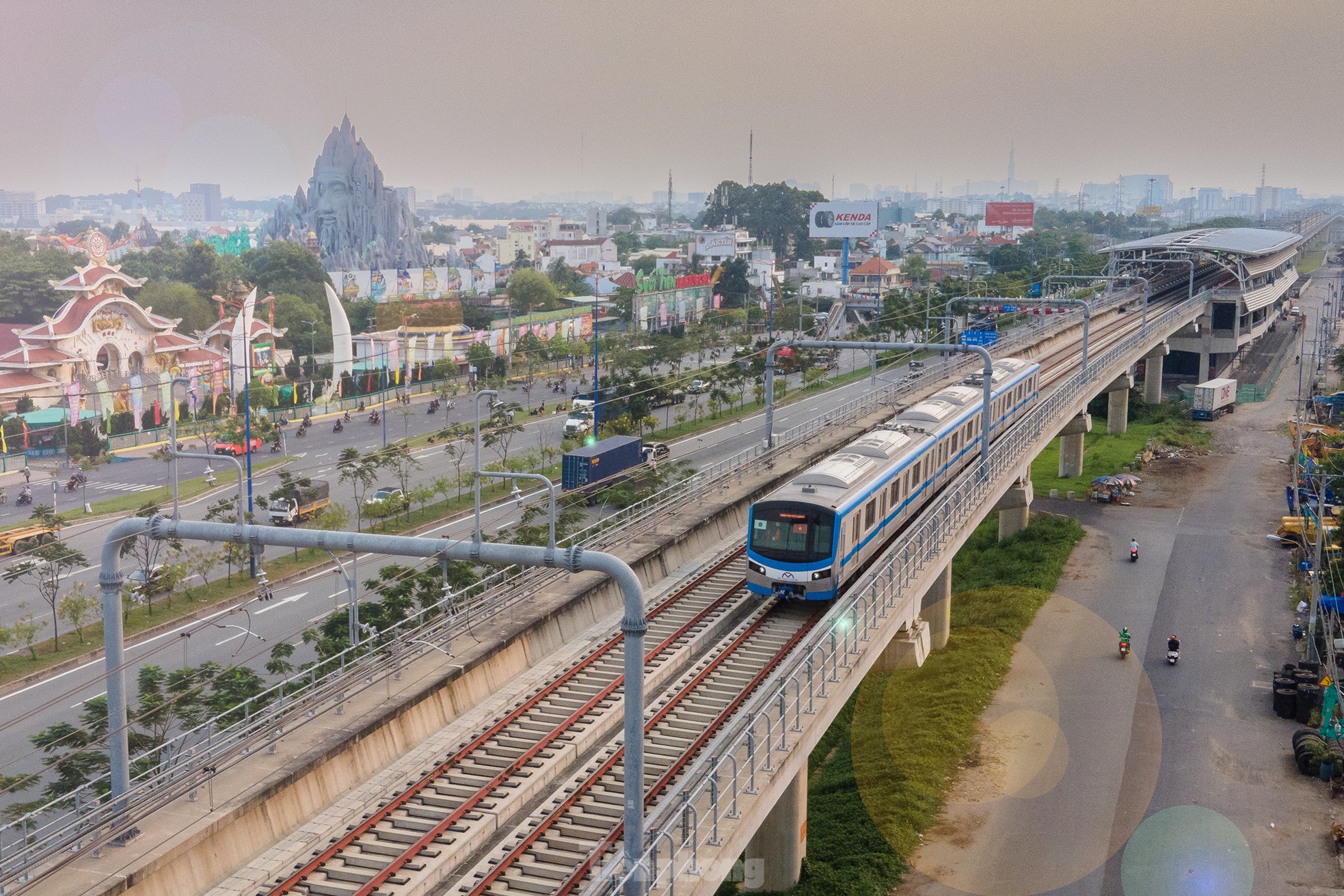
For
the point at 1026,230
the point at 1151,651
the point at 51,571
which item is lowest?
the point at 1151,651

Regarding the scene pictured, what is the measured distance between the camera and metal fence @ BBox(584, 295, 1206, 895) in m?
13.0

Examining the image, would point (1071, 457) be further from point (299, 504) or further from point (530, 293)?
point (530, 293)

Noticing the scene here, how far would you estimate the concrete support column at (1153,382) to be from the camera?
70.6m

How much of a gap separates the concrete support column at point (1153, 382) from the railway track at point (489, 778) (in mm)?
55799

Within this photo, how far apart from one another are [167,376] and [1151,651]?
46.5 metres

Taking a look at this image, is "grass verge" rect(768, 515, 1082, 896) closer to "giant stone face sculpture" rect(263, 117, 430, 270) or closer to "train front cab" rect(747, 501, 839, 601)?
"train front cab" rect(747, 501, 839, 601)

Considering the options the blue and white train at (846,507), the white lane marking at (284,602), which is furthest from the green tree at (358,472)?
the blue and white train at (846,507)

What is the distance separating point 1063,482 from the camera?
5206cm

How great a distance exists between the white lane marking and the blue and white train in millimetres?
15958

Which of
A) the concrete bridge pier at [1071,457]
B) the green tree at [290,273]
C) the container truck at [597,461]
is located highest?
the green tree at [290,273]

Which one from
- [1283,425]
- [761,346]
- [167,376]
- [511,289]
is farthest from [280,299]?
[1283,425]

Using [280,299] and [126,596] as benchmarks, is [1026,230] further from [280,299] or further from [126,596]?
[126,596]

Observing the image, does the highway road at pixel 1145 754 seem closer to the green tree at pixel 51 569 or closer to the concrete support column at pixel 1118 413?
the green tree at pixel 51 569

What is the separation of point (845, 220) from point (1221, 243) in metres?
33.8
